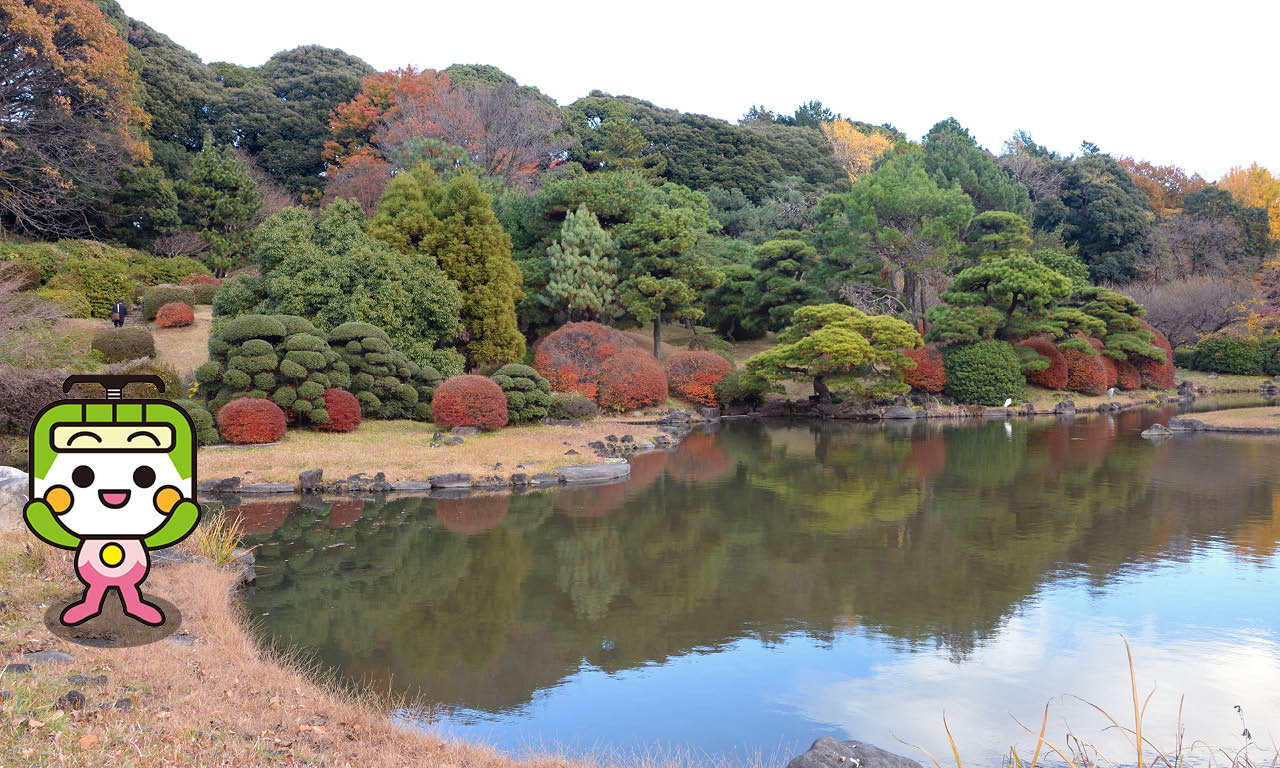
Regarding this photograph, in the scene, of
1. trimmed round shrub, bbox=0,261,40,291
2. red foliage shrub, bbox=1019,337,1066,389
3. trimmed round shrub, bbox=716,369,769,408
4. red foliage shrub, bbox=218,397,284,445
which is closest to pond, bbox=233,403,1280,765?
Result: red foliage shrub, bbox=218,397,284,445

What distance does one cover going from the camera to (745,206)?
4047 centimetres

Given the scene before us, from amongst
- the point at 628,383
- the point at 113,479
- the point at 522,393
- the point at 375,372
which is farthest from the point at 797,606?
the point at 628,383

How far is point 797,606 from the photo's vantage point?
9.21 meters

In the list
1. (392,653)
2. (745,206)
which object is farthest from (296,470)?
(745,206)

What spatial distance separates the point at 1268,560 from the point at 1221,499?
12.3ft

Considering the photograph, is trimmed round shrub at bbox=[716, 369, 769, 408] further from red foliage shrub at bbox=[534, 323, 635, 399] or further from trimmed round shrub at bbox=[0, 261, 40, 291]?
trimmed round shrub at bbox=[0, 261, 40, 291]

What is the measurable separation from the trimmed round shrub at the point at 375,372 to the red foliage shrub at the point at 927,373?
15021mm

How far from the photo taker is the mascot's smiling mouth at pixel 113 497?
235 cm

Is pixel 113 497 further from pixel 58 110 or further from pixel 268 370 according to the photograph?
pixel 58 110

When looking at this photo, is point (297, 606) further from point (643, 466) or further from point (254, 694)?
point (643, 466)

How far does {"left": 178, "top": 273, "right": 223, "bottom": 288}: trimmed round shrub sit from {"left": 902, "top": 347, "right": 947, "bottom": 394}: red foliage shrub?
2210 cm

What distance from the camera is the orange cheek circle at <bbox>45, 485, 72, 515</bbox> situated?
7.66 feet

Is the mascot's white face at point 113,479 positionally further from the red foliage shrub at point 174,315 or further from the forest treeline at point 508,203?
the red foliage shrub at point 174,315

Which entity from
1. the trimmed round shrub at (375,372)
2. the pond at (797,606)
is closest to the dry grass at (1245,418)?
the pond at (797,606)
